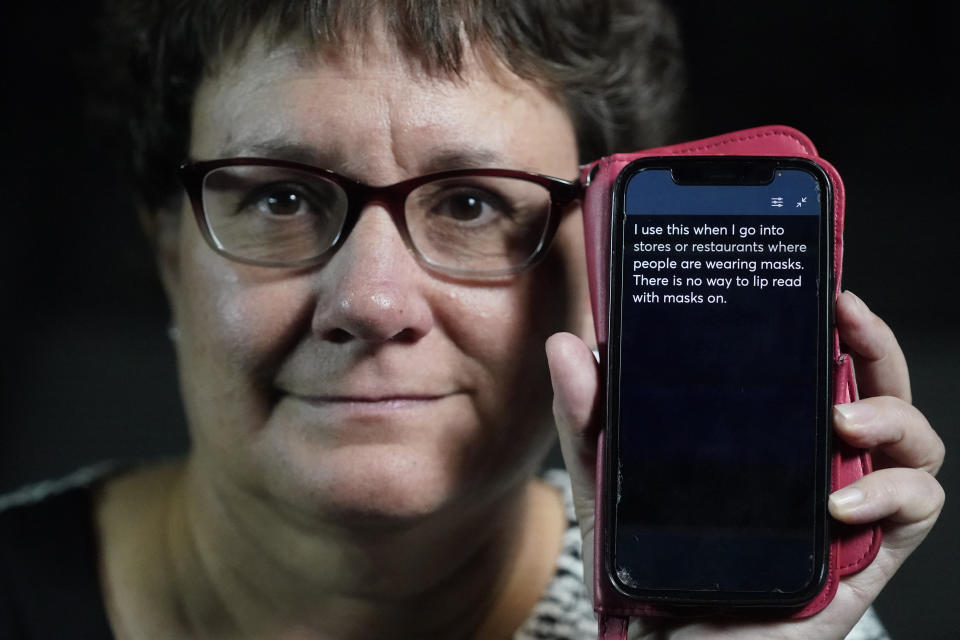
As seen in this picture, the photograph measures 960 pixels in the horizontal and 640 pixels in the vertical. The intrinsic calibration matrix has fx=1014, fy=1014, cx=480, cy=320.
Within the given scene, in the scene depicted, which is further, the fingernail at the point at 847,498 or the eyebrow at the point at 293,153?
the eyebrow at the point at 293,153

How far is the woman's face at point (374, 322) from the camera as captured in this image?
0.85m

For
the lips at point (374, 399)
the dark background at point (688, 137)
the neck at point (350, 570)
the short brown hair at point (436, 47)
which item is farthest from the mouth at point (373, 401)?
the dark background at point (688, 137)

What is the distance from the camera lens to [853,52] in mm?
1443

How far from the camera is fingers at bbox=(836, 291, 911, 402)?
2.45 ft

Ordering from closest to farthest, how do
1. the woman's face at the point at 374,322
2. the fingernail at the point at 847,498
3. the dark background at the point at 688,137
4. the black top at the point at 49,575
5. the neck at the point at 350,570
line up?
the fingernail at the point at 847,498 → the woman's face at the point at 374,322 → the neck at the point at 350,570 → the black top at the point at 49,575 → the dark background at the point at 688,137

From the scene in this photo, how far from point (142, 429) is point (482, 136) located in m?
0.99

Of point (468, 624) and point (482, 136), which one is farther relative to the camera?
point (468, 624)

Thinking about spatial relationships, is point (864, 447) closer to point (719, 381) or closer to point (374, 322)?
point (719, 381)

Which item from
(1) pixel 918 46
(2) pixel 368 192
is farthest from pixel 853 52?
(2) pixel 368 192

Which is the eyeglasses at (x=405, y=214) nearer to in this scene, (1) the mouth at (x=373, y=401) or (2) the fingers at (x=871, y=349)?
(1) the mouth at (x=373, y=401)

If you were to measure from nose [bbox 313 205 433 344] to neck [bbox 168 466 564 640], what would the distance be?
0.60ft

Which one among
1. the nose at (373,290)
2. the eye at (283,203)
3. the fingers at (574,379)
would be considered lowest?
the fingers at (574,379)

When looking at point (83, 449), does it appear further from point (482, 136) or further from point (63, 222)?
point (482, 136)

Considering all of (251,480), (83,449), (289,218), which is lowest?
(83,449)
